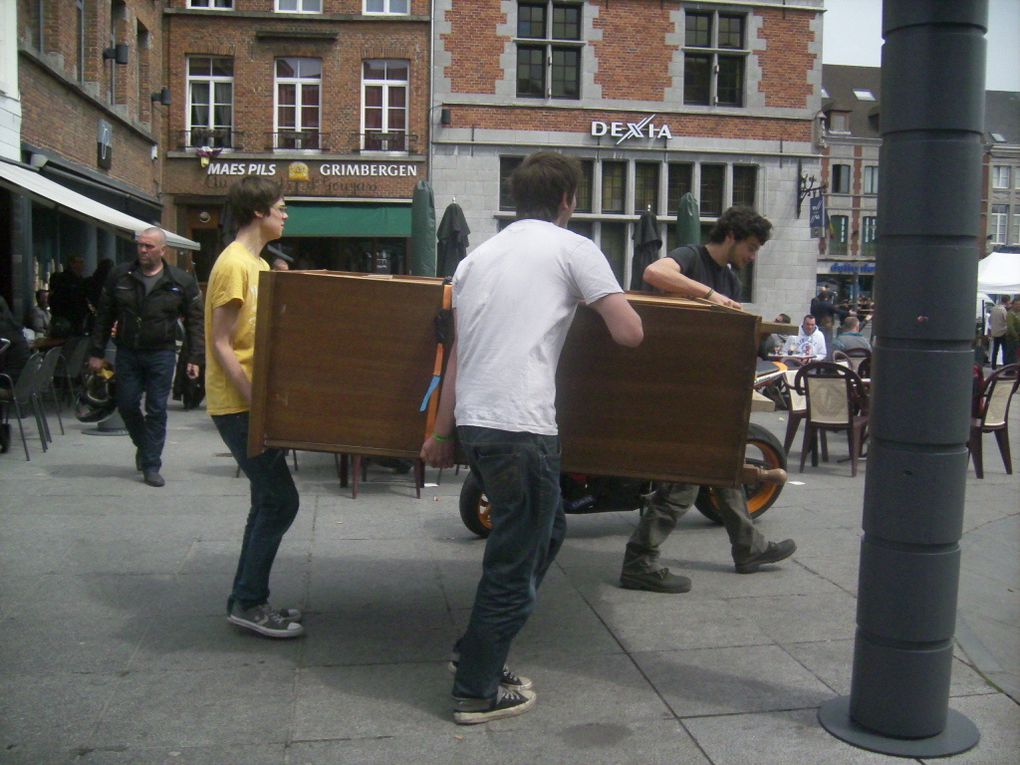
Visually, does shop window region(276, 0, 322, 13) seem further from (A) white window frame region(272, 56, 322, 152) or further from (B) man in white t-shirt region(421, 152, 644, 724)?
(B) man in white t-shirt region(421, 152, 644, 724)

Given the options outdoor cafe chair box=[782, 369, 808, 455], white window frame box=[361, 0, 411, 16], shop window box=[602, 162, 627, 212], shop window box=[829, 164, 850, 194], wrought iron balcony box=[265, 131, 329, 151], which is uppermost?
shop window box=[829, 164, 850, 194]

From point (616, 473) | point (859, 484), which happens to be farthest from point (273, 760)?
point (859, 484)

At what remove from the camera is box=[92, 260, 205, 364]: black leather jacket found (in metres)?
7.49

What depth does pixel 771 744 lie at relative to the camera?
10.8 ft

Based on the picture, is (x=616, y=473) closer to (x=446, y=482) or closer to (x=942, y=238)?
(x=942, y=238)

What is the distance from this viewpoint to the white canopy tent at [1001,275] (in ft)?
80.3

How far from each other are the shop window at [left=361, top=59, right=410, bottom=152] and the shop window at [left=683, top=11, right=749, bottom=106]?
6.78 metres

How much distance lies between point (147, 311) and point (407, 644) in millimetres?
4182

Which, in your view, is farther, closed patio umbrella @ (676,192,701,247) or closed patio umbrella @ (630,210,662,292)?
closed patio umbrella @ (676,192,701,247)

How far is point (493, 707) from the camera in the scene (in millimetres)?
3457

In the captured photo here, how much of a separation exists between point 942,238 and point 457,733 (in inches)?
82.8

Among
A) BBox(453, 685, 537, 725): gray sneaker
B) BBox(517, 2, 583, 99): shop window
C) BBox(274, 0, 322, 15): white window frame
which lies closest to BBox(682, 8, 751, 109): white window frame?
BBox(517, 2, 583, 99): shop window

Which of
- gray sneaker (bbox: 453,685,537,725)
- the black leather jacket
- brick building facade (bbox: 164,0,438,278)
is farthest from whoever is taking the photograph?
brick building facade (bbox: 164,0,438,278)

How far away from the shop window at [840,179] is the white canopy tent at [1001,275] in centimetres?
4111
